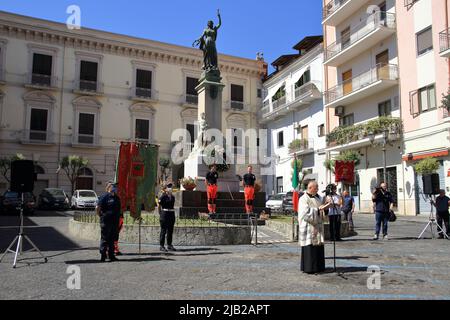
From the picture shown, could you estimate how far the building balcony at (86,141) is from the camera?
109 feet

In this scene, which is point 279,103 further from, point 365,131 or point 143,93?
point 365,131

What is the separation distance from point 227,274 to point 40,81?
3058cm

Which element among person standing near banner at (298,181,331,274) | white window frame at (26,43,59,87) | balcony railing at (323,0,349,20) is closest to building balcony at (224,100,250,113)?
balcony railing at (323,0,349,20)

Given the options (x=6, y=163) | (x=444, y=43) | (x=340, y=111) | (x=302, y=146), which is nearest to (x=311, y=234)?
(x=444, y=43)

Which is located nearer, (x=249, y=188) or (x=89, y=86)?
(x=249, y=188)

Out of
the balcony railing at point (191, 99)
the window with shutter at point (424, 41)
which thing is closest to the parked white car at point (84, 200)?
the balcony railing at point (191, 99)

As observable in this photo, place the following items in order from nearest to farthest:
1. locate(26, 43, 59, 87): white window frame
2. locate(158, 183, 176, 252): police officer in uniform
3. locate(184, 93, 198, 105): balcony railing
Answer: locate(158, 183, 176, 252): police officer in uniform → locate(26, 43, 59, 87): white window frame → locate(184, 93, 198, 105): balcony railing

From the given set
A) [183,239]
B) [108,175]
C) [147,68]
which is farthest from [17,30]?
[183,239]

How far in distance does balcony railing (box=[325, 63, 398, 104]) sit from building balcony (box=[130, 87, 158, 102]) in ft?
49.6

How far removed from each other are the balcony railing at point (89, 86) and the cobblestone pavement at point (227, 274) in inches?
993

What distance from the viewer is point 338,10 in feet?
94.6

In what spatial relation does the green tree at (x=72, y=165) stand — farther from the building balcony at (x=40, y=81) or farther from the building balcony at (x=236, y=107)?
the building balcony at (x=236, y=107)

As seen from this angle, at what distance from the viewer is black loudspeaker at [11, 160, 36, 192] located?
28.5 feet

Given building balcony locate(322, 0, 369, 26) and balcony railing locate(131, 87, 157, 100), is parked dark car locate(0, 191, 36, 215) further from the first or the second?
building balcony locate(322, 0, 369, 26)
